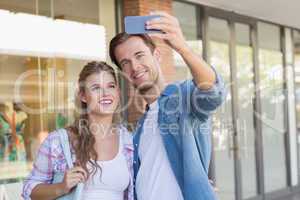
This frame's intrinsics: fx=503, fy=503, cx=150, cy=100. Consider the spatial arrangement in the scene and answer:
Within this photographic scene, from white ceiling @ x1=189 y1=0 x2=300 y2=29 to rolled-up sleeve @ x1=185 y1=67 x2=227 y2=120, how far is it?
529 centimetres

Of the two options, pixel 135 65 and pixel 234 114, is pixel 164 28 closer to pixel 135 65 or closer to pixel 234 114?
pixel 135 65

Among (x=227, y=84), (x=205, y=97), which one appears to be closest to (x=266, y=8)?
(x=227, y=84)

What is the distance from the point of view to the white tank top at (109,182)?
199 centimetres

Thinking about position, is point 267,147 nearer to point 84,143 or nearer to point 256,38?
point 256,38

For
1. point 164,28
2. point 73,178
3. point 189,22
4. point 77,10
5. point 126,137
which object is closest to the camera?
point 164,28

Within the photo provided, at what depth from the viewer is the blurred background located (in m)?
5.26

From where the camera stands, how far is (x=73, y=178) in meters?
1.90

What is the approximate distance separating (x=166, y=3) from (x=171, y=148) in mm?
4707

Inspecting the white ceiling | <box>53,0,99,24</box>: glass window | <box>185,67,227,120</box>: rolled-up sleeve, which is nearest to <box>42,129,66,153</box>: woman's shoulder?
<box>185,67,227,120</box>: rolled-up sleeve

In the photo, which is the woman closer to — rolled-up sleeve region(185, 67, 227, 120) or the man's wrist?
rolled-up sleeve region(185, 67, 227, 120)

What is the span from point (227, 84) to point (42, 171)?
5945mm

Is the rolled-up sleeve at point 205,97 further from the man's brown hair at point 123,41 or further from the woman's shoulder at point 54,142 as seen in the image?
the woman's shoulder at point 54,142

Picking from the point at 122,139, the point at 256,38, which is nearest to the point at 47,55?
the point at 122,139

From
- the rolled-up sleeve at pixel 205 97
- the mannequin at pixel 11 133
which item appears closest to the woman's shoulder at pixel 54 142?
the rolled-up sleeve at pixel 205 97
